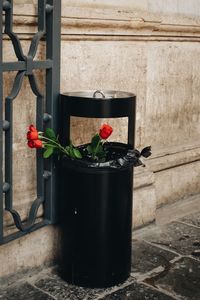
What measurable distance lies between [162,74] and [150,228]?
1.32 meters

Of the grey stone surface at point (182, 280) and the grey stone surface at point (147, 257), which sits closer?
the grey stone surface at point (182, 280)

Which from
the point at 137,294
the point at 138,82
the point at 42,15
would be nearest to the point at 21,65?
the point at 42,15

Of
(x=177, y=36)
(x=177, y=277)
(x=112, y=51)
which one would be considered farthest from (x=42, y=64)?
(x=177, y=36)

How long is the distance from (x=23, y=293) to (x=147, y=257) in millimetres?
991

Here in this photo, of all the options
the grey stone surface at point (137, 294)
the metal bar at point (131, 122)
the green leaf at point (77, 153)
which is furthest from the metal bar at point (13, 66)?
the grey stone surface at point (137, 294)

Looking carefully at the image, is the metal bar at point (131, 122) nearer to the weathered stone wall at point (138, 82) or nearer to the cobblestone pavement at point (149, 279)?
the weathered stone wall at point (138, 82)

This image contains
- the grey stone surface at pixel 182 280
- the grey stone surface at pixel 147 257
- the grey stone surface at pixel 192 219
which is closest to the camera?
the grey stone surface at pixel 182 280

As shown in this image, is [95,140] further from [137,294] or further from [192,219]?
[192,219]

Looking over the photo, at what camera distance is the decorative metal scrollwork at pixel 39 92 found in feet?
10.4

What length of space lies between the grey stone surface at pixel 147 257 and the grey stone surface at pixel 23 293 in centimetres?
68

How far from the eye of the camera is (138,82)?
4309 mm

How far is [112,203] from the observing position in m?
3.37

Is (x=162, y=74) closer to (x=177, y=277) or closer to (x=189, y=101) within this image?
(x=189, y=101)

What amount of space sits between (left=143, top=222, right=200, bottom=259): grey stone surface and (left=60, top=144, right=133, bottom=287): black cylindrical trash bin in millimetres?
714
